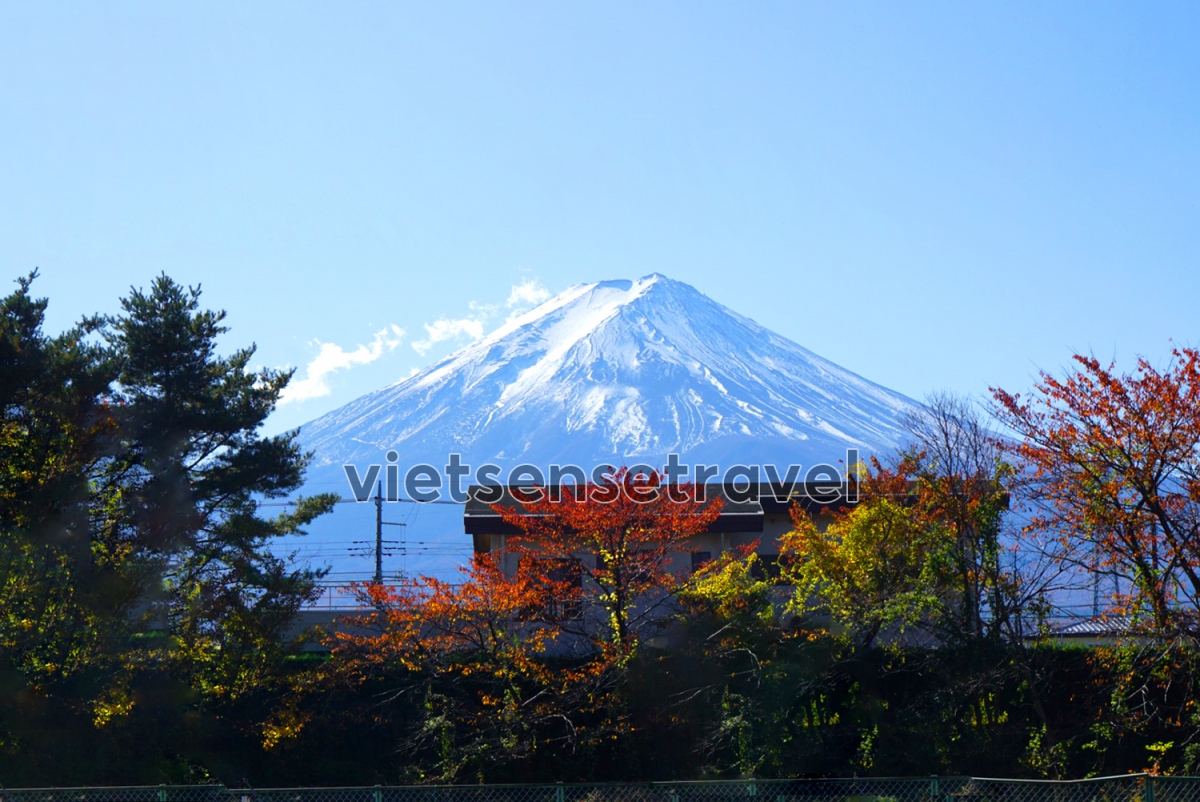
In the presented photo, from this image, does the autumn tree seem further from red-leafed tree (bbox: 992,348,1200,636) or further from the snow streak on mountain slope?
the snow streak on mountain slope

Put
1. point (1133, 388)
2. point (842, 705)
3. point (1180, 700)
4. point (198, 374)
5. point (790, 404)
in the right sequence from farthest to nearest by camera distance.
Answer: point (790, 404), point (198, 374), point (842, 705), point (1180, 700), point (1133, 388)

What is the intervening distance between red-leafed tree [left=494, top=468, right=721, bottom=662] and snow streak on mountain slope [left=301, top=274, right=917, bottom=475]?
427ft

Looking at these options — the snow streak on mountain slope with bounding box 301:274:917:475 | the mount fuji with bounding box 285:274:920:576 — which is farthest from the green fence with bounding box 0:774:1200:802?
the snow streak on mountain slope with bounding box 301:274:917:475

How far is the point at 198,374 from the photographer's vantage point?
22969mm

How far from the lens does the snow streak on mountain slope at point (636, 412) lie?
6322 inches

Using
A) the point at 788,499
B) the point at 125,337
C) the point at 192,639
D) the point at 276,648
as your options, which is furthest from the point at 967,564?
the point at 125,337

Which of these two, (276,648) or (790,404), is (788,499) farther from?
(790,404)

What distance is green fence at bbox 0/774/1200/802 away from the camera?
32.9 ft

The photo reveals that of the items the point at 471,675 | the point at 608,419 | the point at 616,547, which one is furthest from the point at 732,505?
the point at 608,419

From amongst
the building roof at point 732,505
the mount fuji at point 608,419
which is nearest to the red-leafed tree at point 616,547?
the building roof at point 732,505

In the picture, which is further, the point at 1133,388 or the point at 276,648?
the point at 276,648

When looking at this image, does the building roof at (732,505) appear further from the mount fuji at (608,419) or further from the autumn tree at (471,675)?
the mount fuji at (608,419)

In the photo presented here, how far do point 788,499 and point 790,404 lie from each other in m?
151

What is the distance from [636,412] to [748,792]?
16331 centimetres
